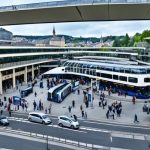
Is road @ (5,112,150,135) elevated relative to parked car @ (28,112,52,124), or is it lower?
lower

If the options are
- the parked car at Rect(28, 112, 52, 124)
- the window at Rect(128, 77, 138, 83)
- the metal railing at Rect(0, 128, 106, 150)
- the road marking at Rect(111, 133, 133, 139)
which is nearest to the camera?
the metal railing at Rect(0, 128, 106, 150)

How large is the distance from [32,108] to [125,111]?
12.4m

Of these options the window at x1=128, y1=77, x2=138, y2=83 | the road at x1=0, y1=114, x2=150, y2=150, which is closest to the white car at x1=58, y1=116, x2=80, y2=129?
the road at x1=0, y1=114, x2=150, y2=150

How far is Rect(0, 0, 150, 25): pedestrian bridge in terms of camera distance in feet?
22.9

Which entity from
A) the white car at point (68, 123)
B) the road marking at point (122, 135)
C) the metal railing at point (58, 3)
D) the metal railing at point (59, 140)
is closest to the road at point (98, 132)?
the road marking at point (122, 135)

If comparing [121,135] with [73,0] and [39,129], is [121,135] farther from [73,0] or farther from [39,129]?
[73,0]

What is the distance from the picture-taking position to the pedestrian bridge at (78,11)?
696 cm

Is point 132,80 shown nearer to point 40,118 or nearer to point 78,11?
point 40,118

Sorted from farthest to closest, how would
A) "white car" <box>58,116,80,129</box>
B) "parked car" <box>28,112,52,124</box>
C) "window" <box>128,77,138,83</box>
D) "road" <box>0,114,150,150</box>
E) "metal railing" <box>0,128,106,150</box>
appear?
"window" <box>128,77,138,83</box>, "parked car" <box>28,112,52,124</box>, "white car" <box>58,116,80,129</box>, "road" <box>0,114,150,150</box>, "metal railing" <box>0,128,106,150</box>

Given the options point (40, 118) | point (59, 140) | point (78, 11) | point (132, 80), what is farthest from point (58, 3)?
point (132, 80)

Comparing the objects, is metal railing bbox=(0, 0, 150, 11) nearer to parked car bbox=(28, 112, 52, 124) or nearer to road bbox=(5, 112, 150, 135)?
road bbox=(5, 112, 150, 135)

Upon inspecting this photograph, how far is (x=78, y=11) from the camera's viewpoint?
748 centimetres

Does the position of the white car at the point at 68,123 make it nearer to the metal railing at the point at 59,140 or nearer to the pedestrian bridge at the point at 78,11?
the metal railing at the point at 59,140

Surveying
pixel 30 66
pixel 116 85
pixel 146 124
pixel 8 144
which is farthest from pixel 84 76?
pixel 8 144
